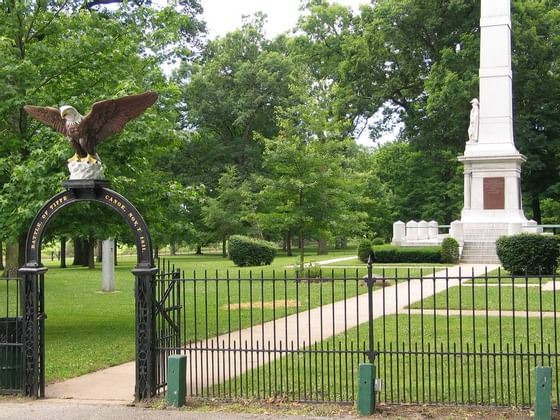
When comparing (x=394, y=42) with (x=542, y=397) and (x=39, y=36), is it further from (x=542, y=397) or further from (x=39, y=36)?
(x=542, y=397)

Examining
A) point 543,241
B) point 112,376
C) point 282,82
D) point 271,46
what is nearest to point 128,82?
point 112,376

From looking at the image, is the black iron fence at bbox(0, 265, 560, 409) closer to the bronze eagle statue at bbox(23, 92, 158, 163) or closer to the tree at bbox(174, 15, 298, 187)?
the bronze eagle statue at bbox(23, 92, 158, 163)

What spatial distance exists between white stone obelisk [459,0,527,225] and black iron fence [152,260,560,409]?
9.18 meters

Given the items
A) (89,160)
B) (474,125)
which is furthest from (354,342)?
(474,125)

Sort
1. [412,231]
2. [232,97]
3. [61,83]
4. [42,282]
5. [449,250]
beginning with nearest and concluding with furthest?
[42,282]
[61,83]
[449,250]
[412,231]
[232,97]

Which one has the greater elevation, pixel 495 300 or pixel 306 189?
pixel 306 189

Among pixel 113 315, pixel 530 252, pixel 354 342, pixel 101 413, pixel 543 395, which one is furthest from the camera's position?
pixel 530 252

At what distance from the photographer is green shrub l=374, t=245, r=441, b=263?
3241 centimetres

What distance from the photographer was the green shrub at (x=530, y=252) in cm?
2344

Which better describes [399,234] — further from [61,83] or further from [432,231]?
[61,83]

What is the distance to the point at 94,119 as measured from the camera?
375 inches

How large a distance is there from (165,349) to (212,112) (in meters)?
47.6

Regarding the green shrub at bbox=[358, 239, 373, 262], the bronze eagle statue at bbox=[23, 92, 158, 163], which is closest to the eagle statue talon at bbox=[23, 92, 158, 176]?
the bronze eagle statue at bbox=[23, 92, 158, 163]

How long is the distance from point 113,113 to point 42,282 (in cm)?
243
